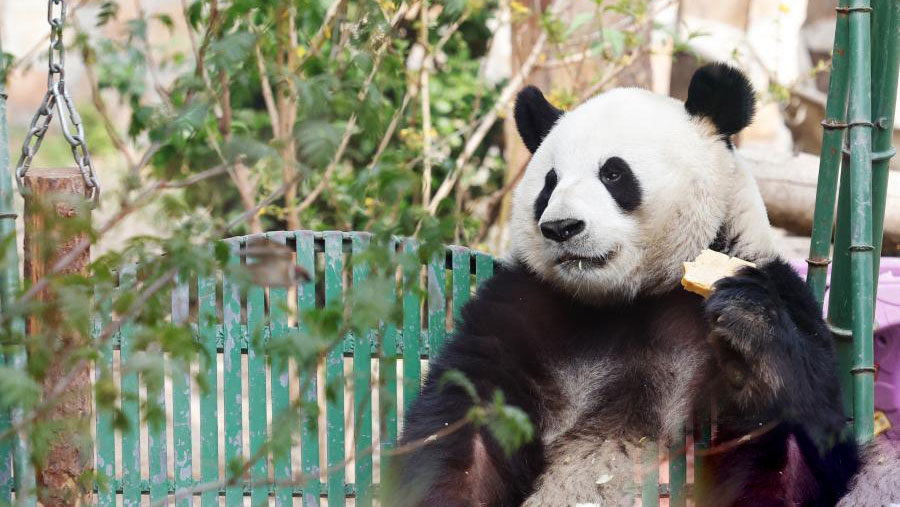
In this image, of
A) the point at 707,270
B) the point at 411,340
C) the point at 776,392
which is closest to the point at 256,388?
the point at 411,340

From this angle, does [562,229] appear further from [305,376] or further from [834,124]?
[305,376]

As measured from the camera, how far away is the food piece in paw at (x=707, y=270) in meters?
2.65

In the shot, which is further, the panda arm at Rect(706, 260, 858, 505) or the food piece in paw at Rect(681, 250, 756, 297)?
the food piece in paw at Rect(681, 250, 756, 297)

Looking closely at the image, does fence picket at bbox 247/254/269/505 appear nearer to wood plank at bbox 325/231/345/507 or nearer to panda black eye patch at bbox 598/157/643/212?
wood plank at bbox 325/231/345/507

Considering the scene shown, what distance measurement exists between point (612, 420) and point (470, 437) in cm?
38

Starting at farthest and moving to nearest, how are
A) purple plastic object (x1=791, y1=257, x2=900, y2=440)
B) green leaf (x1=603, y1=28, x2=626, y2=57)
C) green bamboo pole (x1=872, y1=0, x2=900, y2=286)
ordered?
1. green leaf (x1=603, y1=28, x2=626, y2=57)
2. purple plastic object (x1=791, y1=257, x2=900, y2=440)
3. green bamboo pole (x1=872, y1=0, x2=900, y2=286)

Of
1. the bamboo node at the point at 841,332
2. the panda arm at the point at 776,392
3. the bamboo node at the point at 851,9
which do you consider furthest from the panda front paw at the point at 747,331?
the bamboo node at the point at 851,9

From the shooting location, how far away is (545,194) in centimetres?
296

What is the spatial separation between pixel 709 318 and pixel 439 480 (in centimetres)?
78

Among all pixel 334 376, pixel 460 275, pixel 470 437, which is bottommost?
pixel 470 437

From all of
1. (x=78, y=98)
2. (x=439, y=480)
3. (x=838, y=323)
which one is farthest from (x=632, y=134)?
(x=78, y=98)

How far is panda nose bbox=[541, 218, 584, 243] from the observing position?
2.73 meters

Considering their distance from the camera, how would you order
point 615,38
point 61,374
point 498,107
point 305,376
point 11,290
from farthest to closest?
point 498,107 → point 615,38 → point 305,376 → point 61,374 → point 11,290

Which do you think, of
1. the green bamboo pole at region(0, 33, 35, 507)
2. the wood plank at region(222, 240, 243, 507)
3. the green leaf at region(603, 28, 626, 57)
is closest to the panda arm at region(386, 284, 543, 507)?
the wood plank at region(222, 240, 243, 507)
